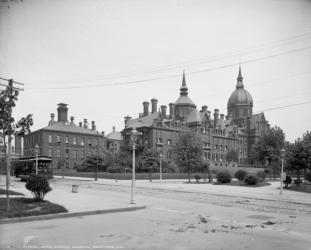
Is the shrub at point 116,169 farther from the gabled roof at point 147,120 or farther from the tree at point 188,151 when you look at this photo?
the gabled roof at point 147,120

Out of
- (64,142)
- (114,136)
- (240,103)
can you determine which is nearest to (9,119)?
(64,142)

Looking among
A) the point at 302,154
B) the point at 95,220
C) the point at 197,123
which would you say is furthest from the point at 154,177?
the point at 95,220

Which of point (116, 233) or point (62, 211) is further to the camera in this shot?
point (62, 211)

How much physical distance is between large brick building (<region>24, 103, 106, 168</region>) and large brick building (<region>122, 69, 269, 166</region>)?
8.67m

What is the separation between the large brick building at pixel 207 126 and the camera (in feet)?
276

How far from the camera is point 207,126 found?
9519 centimetres

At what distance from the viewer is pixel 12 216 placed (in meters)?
11.8

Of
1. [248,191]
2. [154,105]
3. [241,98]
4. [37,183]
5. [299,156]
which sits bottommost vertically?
[248,191]

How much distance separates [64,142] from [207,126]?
123ft

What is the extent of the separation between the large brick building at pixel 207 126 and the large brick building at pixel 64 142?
8669 mm

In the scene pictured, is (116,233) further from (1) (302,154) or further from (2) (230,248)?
(1) (302,154)

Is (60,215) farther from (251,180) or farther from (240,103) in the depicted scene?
(240,103)

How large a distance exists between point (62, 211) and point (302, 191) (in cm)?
2439

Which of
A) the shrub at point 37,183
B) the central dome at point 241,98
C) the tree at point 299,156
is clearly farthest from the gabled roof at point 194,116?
the shrub at point 37,183
